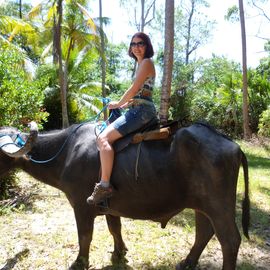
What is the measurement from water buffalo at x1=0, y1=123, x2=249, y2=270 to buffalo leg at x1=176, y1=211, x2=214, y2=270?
11 mm

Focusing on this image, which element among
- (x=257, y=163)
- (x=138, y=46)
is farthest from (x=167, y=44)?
(x=138, y=46)

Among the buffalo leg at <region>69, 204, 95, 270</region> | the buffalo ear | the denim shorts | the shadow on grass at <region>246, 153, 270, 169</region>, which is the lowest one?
Result: the shadow on grass at <region>246, 153, 270, 169</region>

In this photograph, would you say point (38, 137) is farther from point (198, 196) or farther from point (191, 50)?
point (191, 50)

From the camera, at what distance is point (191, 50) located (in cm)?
3703

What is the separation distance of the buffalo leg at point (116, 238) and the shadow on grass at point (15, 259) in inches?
45.5

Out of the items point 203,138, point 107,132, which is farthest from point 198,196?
point 107,132

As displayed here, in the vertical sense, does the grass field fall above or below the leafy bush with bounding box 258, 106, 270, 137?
below

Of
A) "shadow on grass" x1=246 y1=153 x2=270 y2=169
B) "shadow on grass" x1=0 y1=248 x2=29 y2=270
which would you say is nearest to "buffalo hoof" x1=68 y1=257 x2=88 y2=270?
"shadow on grass" x1=0 y1=248 x2=29 y2=270

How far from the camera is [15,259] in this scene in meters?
4.27

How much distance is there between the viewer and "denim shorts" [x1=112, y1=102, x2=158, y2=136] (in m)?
3.51

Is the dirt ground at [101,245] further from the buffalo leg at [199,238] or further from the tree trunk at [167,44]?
the tree trunk at [167,44]

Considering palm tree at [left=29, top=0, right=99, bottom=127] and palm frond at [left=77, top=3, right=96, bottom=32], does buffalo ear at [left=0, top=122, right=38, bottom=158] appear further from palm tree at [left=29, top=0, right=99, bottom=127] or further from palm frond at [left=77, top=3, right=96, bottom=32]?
palm frond at [left=77, top=3, right=96, bottom=32]

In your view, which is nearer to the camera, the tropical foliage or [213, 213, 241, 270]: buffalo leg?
[213, 213, 241, 270]: buffalo leg

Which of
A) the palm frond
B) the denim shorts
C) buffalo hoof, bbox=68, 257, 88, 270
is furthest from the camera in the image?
the palm frond
